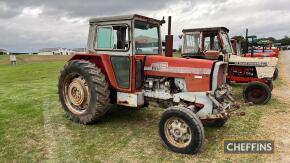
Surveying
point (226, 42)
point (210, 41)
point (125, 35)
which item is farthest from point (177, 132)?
point (226, 42)

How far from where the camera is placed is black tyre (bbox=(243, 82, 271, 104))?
9344 millimetres

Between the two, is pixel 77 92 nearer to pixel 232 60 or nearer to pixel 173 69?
pixel 173 69

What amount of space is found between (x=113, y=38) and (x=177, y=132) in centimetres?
243

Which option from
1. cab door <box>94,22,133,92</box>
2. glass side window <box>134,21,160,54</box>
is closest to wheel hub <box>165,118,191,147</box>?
cab door <box>94,22,133,92</box>

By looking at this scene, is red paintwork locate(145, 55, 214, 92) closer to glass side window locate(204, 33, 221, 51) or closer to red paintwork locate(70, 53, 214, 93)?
red paintwork locate(70, 53, 214, 93)

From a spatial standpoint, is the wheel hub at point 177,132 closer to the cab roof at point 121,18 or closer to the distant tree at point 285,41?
the cab roof at point 121,18

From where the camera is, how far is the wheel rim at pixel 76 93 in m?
6.93

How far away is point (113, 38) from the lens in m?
6.77

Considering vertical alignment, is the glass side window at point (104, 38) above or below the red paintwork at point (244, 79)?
above

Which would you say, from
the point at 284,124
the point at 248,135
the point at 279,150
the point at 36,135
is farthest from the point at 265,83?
the point at 36,135

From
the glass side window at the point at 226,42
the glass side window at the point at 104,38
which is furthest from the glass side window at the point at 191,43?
the glass side window at the point at 104,38

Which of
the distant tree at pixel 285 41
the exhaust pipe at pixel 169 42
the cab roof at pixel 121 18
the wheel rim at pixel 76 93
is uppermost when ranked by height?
the distant tree at pixel 285 41

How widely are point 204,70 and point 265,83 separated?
A: 5.14m

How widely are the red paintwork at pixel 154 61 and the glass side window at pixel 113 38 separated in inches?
10.1
